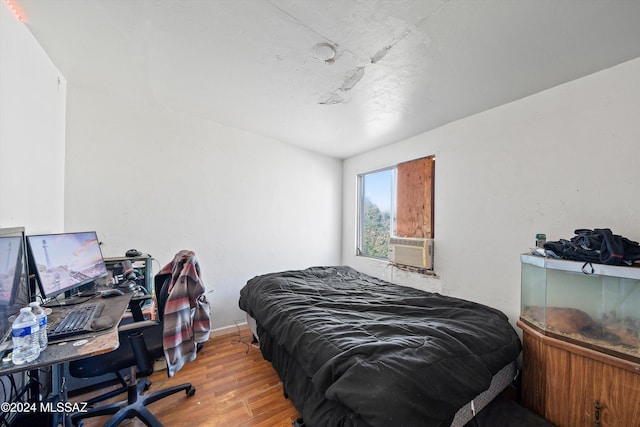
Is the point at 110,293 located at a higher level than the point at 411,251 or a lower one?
lower

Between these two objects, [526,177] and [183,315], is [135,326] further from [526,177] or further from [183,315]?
[526,177]

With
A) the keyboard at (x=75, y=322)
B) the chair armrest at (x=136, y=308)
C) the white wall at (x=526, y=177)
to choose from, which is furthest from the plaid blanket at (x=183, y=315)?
the white wall at (x=526, y=177)

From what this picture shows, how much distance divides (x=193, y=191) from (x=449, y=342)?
2.75m

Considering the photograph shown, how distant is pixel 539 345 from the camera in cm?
146

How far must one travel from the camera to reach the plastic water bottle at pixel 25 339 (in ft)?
2.95

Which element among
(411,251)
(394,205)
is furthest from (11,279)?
(394,205)

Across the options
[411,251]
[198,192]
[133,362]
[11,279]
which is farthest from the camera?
[198,192]

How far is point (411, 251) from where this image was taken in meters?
2.62

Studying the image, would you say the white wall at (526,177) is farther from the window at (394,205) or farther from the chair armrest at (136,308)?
the chair armrest at (136,308)

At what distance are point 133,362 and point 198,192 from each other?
175 cm

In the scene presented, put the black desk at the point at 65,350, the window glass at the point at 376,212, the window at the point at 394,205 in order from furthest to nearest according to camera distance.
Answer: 1. the window glass at the point at 376,212
2. the window at the point at 394,205
3. the black desk at the point at 65,350

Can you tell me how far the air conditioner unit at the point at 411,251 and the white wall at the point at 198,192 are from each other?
1.20 metres

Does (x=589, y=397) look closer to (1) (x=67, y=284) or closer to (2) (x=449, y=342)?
(2) (x=449, y=342)

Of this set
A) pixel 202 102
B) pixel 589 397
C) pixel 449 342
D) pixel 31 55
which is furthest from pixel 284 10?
pixel 589 397
